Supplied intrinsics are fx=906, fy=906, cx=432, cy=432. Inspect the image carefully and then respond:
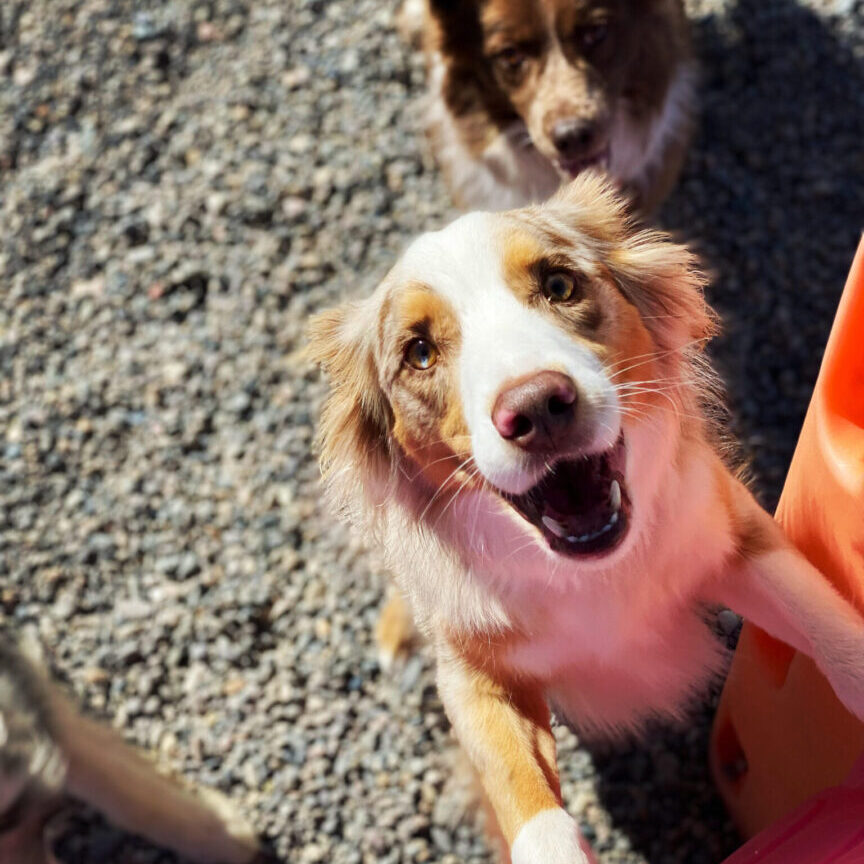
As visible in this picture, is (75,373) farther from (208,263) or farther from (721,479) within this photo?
(721,479)

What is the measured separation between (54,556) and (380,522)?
6.09 ft

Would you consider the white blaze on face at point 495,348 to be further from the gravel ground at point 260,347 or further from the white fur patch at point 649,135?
the white fur patch at point 649,135

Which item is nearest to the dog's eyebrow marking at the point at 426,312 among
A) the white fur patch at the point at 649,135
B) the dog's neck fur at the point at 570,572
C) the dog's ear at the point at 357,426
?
the dog's ear at the point at 357,426

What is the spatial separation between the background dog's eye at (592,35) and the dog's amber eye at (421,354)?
5.76 ft

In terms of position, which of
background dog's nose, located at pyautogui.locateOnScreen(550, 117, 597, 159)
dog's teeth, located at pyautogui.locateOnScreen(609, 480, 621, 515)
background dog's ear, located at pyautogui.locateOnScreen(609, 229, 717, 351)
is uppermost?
background dog's ear, located at pyautogui.locateOnScreen(609, 229, 717, 351)

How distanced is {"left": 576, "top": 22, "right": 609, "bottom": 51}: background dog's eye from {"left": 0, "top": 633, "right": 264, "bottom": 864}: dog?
102 inches

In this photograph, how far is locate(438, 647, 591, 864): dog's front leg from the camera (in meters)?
1.75

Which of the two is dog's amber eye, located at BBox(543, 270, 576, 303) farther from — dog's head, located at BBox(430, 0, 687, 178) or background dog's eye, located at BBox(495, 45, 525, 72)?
background dog's eye, located at BBox(495, 45, 525, 72)

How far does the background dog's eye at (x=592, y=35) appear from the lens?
120 inches

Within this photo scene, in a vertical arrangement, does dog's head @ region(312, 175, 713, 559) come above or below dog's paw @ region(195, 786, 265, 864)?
above

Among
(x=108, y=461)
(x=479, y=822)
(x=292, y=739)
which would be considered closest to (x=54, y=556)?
(x=108, y=461)

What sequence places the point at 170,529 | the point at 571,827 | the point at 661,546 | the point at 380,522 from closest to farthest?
the point at 571,827, the point at 661,546, the point at 380,522, the point at 170,529

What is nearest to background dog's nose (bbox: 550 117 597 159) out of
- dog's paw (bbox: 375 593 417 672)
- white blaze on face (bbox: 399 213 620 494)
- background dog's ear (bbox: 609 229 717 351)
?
background dog's ear (bbox: 609 229 717 351)

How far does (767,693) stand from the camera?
→ 2174mm
